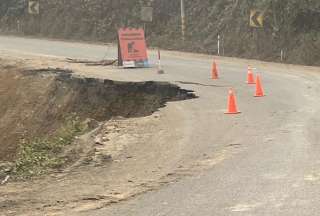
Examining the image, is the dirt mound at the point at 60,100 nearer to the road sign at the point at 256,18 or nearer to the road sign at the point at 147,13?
the road sign at the point at 256,18

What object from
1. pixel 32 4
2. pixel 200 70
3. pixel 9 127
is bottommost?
pixel 9 127

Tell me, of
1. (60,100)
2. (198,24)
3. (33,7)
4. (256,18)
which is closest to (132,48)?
(60,100)

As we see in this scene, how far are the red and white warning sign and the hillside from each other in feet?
23.3

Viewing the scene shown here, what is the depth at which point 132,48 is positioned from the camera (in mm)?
24078

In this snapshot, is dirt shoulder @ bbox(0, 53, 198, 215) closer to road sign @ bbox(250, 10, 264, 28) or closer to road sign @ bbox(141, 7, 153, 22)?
road sign @ bbox(250, 10, 264, 28)

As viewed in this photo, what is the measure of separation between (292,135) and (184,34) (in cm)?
2416

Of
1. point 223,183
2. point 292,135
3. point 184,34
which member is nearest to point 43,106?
point 292,135

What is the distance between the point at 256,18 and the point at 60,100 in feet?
45.2

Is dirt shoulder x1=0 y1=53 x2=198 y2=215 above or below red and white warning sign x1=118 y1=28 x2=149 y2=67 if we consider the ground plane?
below

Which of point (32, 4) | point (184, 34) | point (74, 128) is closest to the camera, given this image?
point (74, 128)

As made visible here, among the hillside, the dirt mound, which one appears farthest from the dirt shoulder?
the hillside

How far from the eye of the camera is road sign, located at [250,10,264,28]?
29.4 metres

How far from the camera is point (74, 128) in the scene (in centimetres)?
1345

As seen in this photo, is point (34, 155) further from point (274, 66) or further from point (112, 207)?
point (274, 66)
